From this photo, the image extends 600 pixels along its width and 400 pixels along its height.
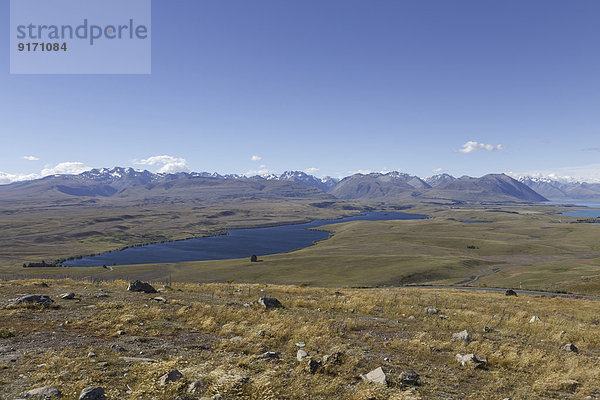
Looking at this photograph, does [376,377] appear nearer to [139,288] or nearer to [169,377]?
[169,377]

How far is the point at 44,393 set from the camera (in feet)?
29.7

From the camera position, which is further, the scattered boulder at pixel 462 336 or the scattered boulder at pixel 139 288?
the scattered boulder at pixel 139 288

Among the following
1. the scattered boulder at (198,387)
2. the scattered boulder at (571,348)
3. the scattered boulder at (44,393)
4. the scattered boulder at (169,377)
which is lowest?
the scattered boulder at (571,348)

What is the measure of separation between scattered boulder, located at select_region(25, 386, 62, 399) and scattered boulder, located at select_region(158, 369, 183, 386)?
2.82m

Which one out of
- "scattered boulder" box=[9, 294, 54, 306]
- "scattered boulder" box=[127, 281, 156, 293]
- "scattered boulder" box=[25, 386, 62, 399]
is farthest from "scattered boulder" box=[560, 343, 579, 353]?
"scattered boulder" box=[9, 294, 54, 306]

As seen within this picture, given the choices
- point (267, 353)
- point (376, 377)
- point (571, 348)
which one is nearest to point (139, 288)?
point (267, 353)

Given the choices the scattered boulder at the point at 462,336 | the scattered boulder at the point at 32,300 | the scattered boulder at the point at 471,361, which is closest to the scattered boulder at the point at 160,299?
the scattered boulder at the point at 32,300

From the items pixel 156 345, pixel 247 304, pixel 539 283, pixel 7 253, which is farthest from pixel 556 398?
pixel 7 253

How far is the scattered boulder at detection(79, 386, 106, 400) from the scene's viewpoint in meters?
8.56

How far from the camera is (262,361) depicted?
1264cm

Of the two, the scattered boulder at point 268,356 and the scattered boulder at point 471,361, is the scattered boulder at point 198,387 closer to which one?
the scattered boulder at point 268,356

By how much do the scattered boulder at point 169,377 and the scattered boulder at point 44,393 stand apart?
2818 mm

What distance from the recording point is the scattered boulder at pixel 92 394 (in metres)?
8.56

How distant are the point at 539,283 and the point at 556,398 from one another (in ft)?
285
